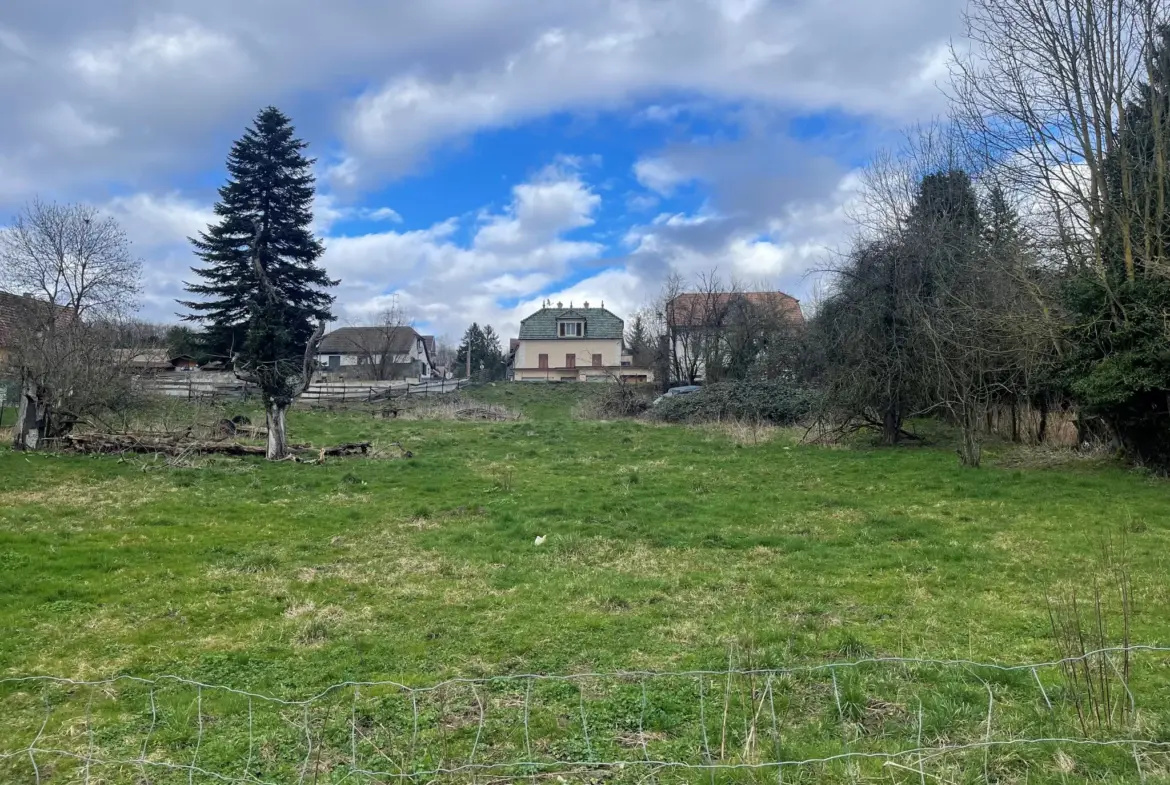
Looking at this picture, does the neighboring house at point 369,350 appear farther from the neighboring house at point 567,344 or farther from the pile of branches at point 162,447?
the pile of branches at point 162,447

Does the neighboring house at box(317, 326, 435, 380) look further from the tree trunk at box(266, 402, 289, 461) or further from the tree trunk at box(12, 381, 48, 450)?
the tree trunk at box(266, 402, 289, 461)

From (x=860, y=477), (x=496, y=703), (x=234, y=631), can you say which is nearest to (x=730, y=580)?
(x=496, y=703)

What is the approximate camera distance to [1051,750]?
3.61 m

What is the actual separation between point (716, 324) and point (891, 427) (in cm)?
1944

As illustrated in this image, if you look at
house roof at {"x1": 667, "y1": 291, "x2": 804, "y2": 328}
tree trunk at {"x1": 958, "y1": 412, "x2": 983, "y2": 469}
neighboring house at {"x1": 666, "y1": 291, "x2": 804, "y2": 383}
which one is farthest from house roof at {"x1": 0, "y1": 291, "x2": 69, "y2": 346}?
house roof at {"x1": 667, "y1": 291, "x2": 804, "y2": 328}

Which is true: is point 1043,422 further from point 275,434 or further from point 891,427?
point 275,434

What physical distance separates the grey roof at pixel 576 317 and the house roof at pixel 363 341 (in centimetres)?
1182

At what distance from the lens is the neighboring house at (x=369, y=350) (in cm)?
5825

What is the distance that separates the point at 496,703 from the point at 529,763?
3.13ft

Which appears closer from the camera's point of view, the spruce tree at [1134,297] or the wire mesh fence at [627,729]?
the wire mesh fence at [627,729]

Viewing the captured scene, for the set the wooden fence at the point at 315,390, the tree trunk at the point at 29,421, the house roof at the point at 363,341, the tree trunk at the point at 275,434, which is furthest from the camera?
the house roof at the point at 363,341

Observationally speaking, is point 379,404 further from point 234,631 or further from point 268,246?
point 234,631

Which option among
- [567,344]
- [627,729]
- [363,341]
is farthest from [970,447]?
[363,341]

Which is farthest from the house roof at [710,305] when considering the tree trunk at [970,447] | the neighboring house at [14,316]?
the neighboring house at [14,316]
